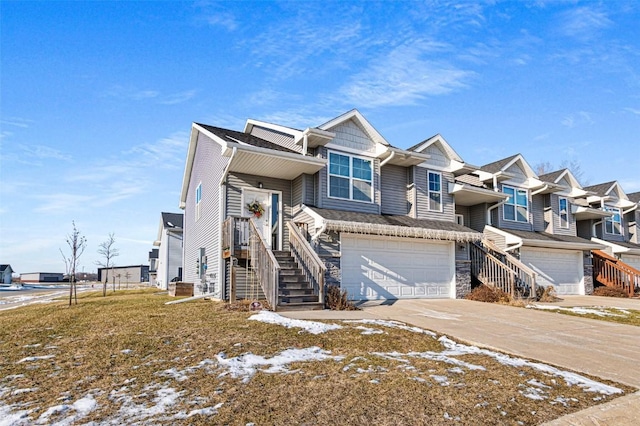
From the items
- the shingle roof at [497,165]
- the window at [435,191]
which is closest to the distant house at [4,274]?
the window at [435,191]

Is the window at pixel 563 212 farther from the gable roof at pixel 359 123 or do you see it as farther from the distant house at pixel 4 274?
the distant house at pixel 4 274

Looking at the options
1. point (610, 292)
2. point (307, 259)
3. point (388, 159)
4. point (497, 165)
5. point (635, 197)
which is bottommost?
Result: point (610, 292)

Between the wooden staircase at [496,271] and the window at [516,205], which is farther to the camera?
the window at [516,205]

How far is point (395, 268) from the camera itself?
48.7 feet

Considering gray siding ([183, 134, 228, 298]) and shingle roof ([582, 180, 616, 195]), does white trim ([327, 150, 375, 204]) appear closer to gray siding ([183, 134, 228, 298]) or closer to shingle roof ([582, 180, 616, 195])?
gray siding ([183, 134, 228, 298])

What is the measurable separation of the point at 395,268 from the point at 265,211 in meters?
5.10

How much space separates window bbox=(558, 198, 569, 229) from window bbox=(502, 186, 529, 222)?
298 centimetres

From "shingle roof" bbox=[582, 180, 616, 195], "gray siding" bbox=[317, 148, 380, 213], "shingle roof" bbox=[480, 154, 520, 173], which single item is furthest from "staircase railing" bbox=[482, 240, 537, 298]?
"shingle roof" bbox=[582, 180, 616, 195]

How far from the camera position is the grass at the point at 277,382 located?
397cm

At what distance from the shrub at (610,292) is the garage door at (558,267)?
838 mm

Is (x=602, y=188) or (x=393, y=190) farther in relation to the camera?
(x=602, y=188)

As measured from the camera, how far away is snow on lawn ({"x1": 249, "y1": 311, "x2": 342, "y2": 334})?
7680 mm

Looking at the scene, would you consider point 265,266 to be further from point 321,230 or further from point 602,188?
point 602,188

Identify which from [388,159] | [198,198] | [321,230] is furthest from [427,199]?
[198,198]
